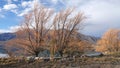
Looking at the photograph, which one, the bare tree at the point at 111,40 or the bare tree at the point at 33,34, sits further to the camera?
the bare tree at the point at 111,40

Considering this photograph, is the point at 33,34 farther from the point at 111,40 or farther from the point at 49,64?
the point at 111,40

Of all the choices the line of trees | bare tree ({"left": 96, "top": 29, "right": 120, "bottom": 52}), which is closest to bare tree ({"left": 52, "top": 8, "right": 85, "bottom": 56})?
the line of trees

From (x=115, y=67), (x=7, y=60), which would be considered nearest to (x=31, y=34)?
(x=7, y=60)

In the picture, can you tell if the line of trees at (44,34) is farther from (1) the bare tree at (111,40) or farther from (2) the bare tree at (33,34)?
(1) the bare tree at (111,40)

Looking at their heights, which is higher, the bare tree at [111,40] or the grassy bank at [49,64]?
the bare tree at [111,40]

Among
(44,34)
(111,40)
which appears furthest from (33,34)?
(111,40)

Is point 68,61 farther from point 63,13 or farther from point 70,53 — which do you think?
point 63,13

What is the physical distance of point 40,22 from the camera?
1095 inches

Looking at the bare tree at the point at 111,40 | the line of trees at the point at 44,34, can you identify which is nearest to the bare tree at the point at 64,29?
the line of trees at the point at 44,34

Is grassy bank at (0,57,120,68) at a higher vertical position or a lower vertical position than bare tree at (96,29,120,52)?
lower

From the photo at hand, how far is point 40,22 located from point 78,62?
25.2ft

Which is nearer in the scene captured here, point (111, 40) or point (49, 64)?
point (49, 64)

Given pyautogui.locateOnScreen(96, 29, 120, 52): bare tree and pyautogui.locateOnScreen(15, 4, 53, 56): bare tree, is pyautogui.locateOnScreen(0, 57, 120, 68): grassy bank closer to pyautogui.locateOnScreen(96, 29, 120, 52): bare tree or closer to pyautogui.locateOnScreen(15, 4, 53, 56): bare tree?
pyautogui.locateOnScreen(15, 4, 53, 56): bare tree

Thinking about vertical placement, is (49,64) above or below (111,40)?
below
